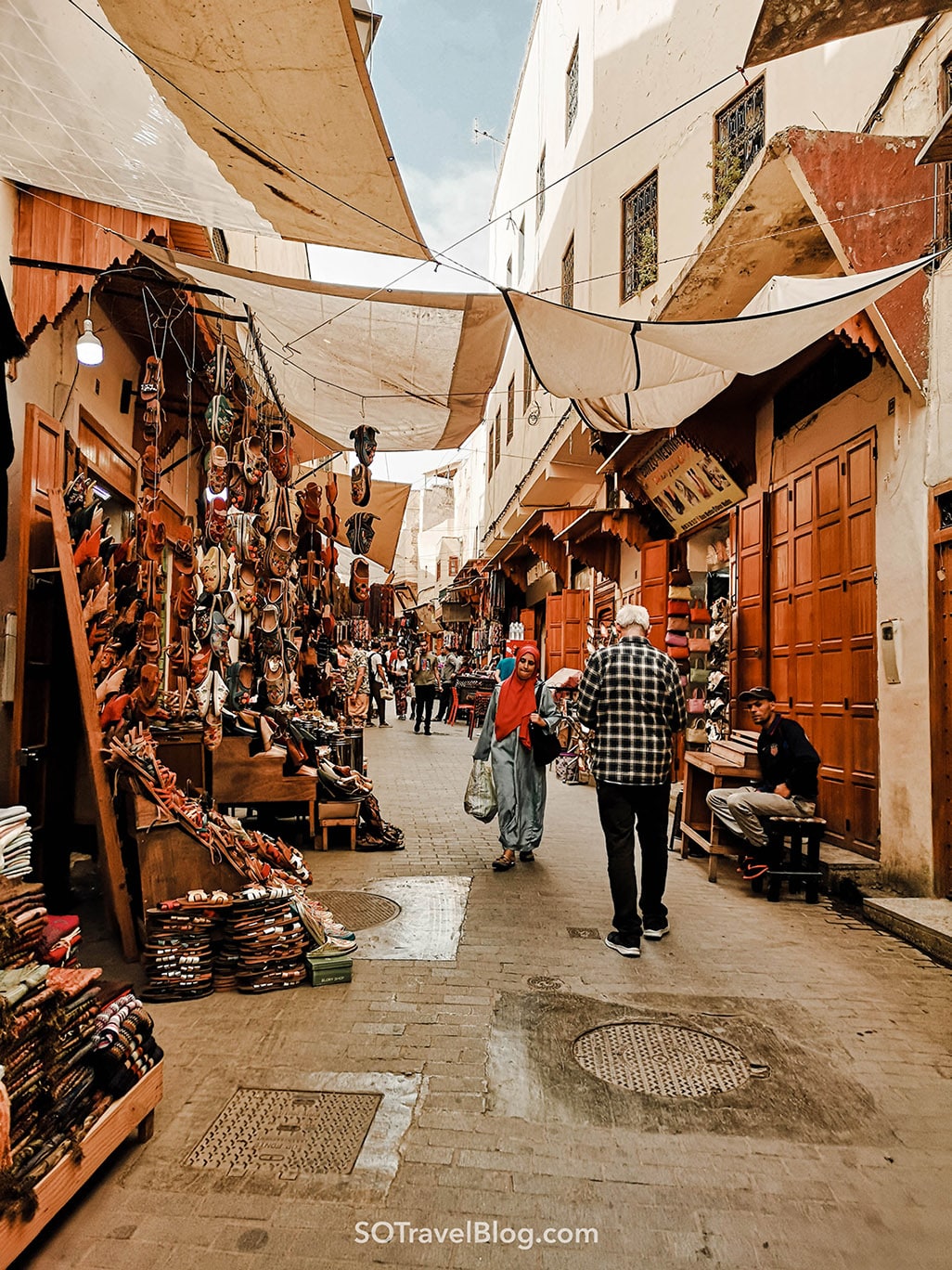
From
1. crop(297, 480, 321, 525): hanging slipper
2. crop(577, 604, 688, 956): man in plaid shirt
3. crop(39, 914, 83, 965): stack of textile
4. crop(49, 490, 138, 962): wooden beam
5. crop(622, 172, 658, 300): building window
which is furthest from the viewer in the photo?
crop(622, 172, 658, 300): building window

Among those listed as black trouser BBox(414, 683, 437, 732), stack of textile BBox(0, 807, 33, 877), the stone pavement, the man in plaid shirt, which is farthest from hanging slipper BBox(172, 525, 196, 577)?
black trouser BBox(414, 683, 437, 732)

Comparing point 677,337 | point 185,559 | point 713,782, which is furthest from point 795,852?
point 185,559

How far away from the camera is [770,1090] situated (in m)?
3.21

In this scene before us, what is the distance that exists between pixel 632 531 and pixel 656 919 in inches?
284

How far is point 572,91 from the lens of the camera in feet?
48.3

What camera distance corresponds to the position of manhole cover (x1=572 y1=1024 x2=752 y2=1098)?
10.7ft

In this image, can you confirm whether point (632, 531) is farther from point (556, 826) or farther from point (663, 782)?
point (663, 782)

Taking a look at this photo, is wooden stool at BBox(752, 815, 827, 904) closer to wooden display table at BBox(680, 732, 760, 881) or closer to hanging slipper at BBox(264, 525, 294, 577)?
wooden display table at BBox(680, 732, 760, 881)

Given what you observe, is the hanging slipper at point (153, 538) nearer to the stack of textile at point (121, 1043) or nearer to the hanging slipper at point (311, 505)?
the hanging slipper at point (311, 505)

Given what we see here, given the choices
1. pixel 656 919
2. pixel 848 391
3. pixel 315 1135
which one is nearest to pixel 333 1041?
pixel 315 1135

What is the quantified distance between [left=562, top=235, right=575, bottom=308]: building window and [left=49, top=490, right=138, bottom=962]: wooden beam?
1111cm

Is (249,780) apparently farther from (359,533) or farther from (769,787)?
(769,787)

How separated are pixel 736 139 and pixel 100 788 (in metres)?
9.60

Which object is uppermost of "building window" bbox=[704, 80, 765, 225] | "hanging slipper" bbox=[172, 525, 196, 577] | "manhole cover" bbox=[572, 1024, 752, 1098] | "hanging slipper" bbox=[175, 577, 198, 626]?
"building window" bbox=[704, 80, 765, 225]
